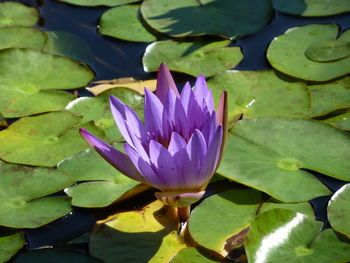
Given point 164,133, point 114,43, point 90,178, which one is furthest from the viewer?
point 114,43

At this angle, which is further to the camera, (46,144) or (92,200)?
(46,144)

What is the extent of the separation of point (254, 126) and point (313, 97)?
400mm

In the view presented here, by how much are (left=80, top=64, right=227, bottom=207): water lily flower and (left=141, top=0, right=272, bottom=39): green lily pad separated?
1.37 m

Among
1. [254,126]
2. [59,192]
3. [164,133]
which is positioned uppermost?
[164,133]

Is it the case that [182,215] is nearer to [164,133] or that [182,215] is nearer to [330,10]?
[164,133]

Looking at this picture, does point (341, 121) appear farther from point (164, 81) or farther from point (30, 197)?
point (30, 197)

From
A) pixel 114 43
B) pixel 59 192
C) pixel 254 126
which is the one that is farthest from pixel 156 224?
pixel 114 43

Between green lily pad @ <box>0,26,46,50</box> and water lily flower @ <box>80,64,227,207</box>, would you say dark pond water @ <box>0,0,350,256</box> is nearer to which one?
green lily pad @ <box>0,26,46,50</box>

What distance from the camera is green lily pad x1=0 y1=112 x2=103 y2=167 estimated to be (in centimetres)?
253

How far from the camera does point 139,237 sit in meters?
2.09

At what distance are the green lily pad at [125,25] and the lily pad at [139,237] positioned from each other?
1.36 m

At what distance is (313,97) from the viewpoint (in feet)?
8.95

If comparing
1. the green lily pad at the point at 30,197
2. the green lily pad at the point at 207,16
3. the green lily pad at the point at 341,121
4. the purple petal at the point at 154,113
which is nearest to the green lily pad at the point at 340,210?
the green lily pad at the point at 341,121

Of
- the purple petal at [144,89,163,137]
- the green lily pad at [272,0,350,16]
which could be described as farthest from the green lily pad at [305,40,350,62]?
the purple petal at [144,89,163,137]
